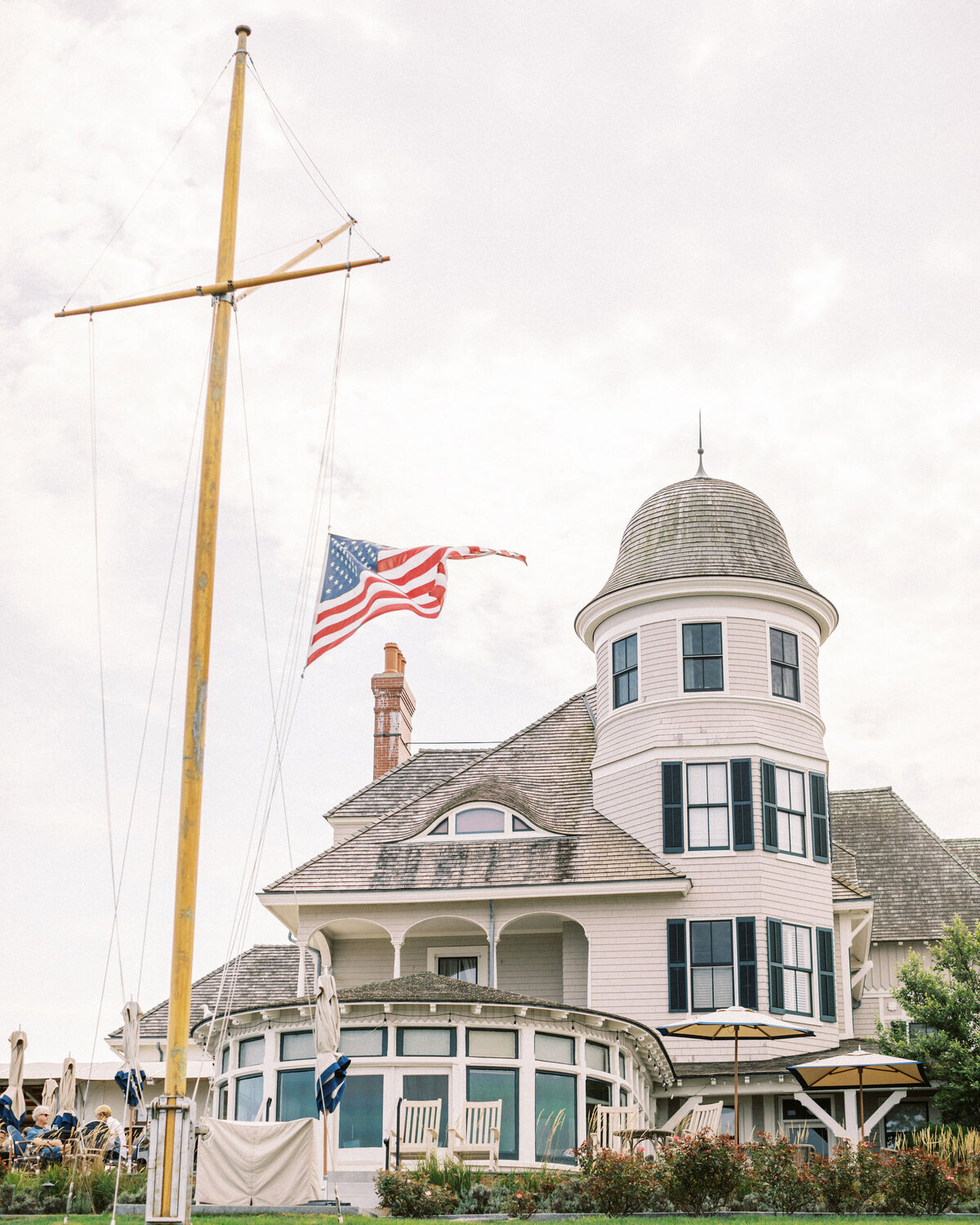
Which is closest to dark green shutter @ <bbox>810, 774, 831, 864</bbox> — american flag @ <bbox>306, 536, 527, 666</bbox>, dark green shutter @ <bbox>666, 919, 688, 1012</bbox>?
dark green shutter @ <bbox>666, 919, 688, 1012</bbox>

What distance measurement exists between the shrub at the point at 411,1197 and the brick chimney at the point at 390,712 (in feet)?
74.4

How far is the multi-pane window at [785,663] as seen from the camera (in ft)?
101

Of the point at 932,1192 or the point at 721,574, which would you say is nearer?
the point at 932,1192

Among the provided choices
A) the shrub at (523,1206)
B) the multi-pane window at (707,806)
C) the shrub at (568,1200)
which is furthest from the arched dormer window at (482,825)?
the shrub at (523,1206)

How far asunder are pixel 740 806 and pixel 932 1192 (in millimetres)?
13566

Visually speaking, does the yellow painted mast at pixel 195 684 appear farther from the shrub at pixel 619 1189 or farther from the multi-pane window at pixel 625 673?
the multi-pane window at pixel 625 673

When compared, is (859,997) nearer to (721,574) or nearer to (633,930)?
(633,930)

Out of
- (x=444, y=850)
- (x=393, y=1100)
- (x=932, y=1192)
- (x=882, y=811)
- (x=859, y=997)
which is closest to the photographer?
(x=932, y=1192)

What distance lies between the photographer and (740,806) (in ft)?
96.6

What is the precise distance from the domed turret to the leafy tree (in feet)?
25.7

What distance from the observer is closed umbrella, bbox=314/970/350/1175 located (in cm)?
1795

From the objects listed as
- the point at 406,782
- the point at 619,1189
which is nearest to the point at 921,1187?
the point at 619,1189

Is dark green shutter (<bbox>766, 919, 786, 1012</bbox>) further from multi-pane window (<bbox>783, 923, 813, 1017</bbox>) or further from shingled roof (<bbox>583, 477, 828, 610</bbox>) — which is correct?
shingled roof (<bbox>583, 477, 828, 610</bbox>)

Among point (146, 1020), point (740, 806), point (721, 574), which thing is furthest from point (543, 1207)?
point (146, 1020)
